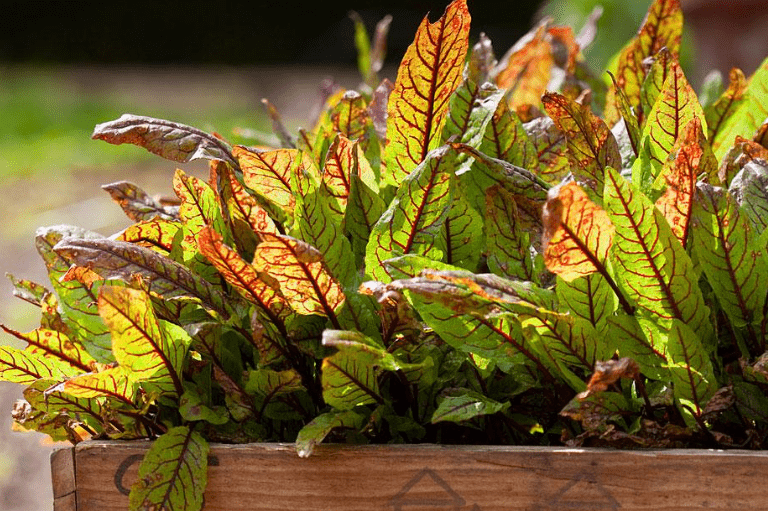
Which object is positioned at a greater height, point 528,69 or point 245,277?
point 528,69

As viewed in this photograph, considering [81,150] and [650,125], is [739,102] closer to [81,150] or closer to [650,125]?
[650,125]

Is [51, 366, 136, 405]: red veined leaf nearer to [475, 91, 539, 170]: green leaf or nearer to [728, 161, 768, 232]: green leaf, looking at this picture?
[475, 91, 539, 170]: green leaf

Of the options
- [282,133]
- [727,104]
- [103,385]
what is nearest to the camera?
[103,385]

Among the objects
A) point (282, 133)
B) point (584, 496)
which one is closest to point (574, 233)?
point (584, 496)

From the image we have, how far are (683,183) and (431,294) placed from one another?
0.22 m

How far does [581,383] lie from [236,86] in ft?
23.6

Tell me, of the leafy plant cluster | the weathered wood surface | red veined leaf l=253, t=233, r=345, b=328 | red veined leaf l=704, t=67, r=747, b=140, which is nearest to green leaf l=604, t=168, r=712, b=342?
the leafy plant cluster

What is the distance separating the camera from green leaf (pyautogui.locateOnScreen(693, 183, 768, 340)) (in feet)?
2.26

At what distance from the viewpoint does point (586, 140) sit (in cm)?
78

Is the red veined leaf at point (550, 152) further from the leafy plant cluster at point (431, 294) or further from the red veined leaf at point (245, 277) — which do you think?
the red veined leaf at point (245, 277)

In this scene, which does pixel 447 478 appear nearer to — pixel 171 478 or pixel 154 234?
pixel 171 478

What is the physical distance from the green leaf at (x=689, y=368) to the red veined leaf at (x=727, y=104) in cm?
36

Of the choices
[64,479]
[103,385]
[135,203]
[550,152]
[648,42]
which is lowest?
[64,479]

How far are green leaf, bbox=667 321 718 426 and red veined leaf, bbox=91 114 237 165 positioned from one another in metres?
0.42
